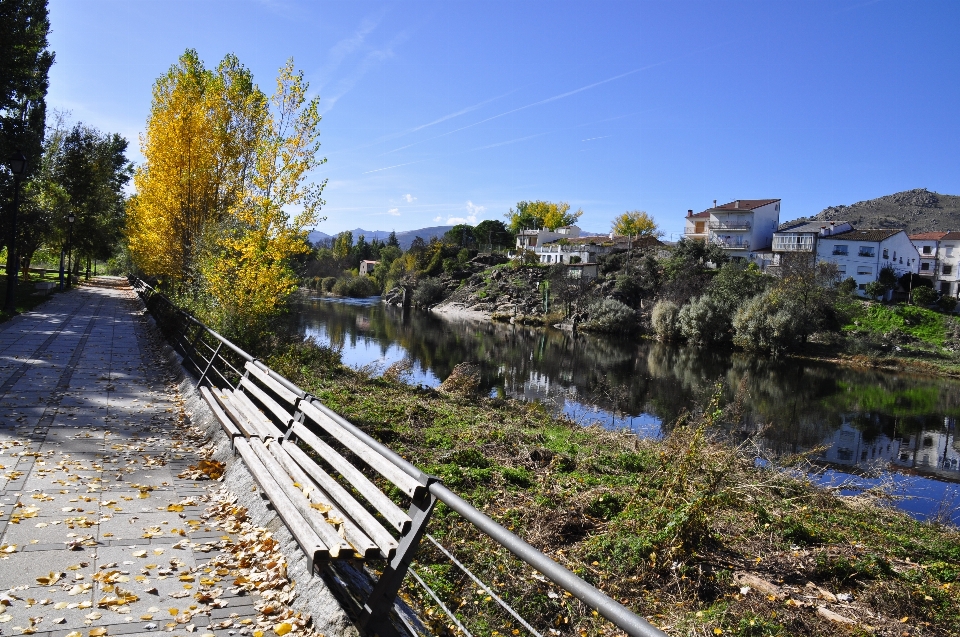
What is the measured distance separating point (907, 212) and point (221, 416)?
158m

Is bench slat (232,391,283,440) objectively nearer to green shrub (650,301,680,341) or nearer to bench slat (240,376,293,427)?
bench slat (240,376,293,427)

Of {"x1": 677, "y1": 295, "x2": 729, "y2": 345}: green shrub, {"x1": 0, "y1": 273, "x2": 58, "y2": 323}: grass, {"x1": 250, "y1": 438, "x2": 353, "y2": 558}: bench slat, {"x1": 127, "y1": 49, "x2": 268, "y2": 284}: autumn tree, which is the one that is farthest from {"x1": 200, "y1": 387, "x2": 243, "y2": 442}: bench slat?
{"x1": 677, "y1": 295, "x2": 729, "y2": 345}: green shrub

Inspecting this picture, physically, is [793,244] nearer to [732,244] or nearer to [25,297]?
[732,244]

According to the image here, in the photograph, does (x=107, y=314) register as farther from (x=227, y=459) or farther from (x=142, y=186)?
(x=227, y=459)

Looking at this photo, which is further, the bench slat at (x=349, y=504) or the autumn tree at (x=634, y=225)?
the autumn tree at (x=634, y=225)

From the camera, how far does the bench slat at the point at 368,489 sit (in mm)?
3486

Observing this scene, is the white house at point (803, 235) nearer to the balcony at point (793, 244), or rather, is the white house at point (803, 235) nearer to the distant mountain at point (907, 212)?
the balcony at point (793, 244)

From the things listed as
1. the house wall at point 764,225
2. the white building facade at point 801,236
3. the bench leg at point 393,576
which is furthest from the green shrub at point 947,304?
the bench leg at point 393,576

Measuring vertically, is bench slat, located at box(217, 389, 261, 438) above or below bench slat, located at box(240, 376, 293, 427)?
below

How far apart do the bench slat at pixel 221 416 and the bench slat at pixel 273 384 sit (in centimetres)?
62

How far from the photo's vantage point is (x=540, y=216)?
426 ft

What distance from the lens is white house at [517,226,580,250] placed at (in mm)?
112250

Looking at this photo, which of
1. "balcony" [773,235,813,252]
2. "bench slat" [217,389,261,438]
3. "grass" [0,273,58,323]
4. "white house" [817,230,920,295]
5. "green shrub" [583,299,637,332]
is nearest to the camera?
"bench slat" [217,389,261,438]

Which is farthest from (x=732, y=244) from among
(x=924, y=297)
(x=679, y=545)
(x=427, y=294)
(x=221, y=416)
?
(x=221, y=416)
